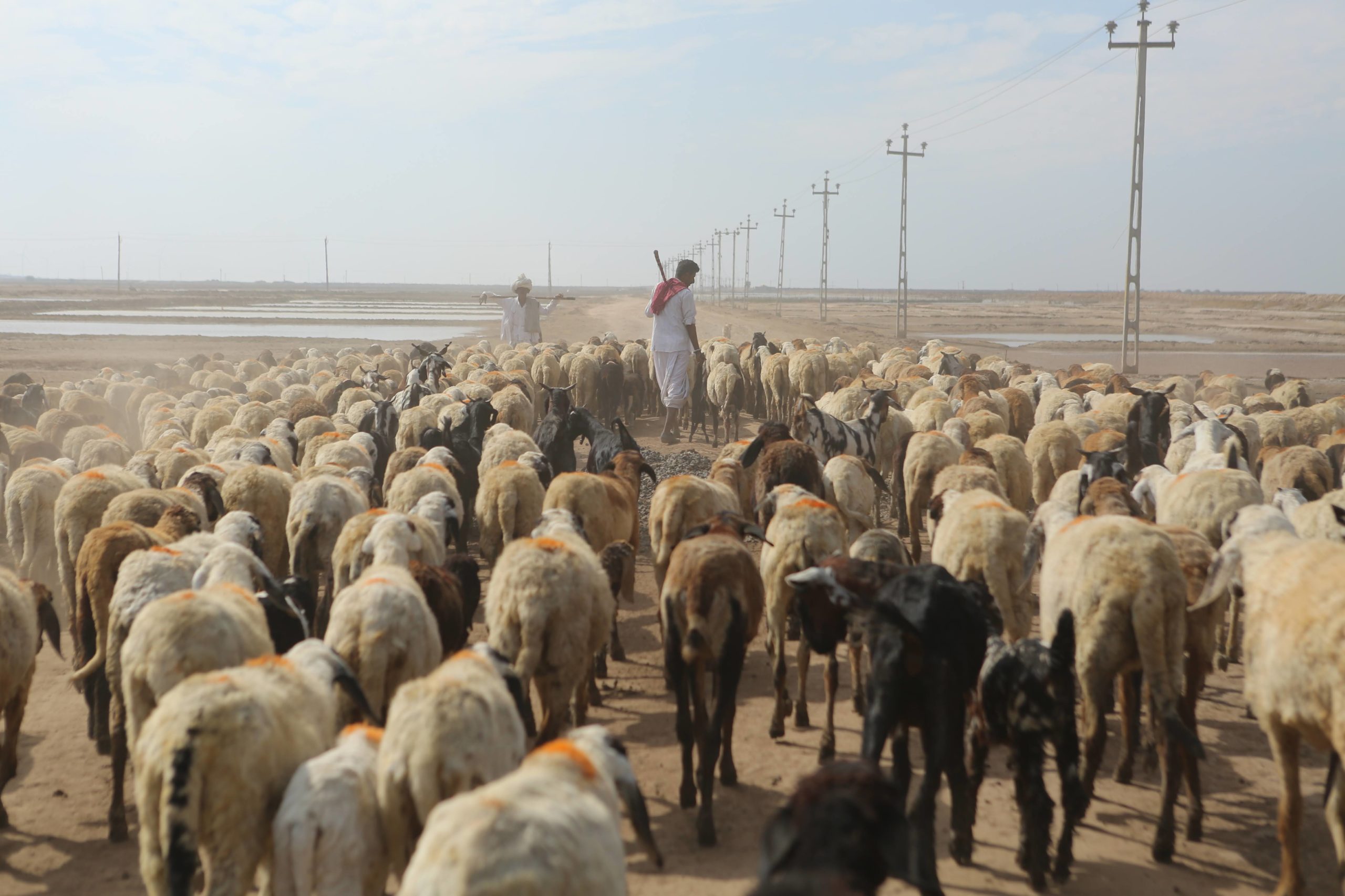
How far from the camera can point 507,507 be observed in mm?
8352

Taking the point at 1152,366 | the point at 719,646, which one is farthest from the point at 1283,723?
the point at 1152,366

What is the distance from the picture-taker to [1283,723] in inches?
180

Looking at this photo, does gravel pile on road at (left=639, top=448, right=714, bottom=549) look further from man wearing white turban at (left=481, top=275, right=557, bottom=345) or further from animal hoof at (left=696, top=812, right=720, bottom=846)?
man wearing white turban at (left=481, top=275, right=557, bottom=345)

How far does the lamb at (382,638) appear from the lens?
5.11 metres

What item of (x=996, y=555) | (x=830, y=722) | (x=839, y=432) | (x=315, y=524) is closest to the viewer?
(x=830, y=722)

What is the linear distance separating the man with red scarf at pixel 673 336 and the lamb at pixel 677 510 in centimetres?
779

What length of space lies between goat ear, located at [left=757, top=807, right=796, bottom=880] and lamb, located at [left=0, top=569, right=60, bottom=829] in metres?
4.64

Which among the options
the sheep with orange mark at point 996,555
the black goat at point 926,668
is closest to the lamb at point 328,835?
the black goat at point 926,668

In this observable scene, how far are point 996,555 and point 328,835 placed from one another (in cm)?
449

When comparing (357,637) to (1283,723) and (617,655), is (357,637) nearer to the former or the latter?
(617,655)

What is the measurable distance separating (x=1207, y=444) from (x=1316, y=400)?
1337 cm

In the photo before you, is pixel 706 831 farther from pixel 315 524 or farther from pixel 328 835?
pixel 315 524

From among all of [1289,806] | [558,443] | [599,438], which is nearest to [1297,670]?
[1289,806]

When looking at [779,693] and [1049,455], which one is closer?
[779,693]
